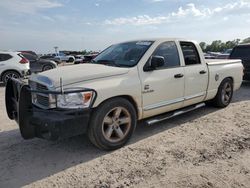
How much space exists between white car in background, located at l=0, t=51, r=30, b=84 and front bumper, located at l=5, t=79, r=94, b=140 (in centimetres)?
890

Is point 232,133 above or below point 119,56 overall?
below

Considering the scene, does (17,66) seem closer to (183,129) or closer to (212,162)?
(183,129)

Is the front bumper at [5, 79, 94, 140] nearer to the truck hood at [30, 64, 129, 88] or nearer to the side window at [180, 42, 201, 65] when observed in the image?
the truck hood at [30, 64, 129, 88]

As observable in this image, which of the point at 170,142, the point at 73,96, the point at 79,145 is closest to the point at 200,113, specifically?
the point at 170,142

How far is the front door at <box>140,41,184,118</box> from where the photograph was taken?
4.52 m

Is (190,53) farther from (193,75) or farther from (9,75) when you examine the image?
(9,75)

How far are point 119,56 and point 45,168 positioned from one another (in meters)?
2.42

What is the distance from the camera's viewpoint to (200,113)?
6176mm

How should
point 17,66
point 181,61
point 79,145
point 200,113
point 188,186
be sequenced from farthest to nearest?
point 17,66 → point 200,113 → point 181,61 → point 79,145 → point 188,186

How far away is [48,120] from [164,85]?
Answer: 2195mm

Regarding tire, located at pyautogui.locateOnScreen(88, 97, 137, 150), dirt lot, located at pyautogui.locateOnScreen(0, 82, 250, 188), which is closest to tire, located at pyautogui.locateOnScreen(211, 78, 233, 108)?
dirt lot, located at pyautogui.locateOnScreen(0, 82, 250, 188)

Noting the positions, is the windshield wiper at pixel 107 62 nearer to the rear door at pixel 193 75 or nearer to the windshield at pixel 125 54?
the windshield at pixel 125 54

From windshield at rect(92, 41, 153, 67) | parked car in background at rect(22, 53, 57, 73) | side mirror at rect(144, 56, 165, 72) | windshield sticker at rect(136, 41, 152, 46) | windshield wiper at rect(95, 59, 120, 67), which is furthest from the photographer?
parked car in background at rect(22, 53, 57, 73)

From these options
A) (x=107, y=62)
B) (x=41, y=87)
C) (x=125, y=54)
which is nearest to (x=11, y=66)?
(x=107, y=62)
